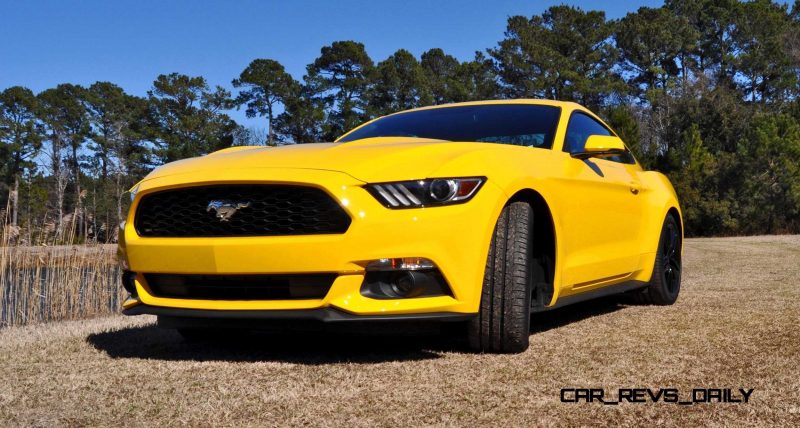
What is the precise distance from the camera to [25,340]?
4.02m

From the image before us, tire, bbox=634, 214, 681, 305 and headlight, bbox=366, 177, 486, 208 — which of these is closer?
headlight, bbox=366, 177, 486, 208

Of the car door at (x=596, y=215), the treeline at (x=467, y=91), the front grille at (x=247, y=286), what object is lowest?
the front grille at (x=247, y=286)

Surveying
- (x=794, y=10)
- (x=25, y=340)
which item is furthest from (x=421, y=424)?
(x=794, y=10)

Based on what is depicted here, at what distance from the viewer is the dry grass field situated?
2.32 metres

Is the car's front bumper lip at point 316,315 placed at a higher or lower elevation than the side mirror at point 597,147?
lower

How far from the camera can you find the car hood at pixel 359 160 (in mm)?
2963

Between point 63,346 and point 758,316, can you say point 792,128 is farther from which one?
point 63,346

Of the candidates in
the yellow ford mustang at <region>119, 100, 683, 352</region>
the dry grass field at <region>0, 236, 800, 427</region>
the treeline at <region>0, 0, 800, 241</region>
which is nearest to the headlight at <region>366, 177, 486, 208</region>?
the yellow ford mustang at <region>119, 100, 683, 352</region>

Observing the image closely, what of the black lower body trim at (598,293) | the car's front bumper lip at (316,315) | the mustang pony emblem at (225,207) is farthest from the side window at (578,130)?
the mustang pony emblem at (225,207)

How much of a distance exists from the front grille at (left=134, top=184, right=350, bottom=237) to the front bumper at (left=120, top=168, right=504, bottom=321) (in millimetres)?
41

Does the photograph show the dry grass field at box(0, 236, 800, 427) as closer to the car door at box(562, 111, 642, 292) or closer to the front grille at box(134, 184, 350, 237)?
the car door at box(562, 111, 642, 292)

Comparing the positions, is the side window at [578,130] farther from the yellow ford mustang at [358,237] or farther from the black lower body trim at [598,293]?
the black lower body trim at [598,293]

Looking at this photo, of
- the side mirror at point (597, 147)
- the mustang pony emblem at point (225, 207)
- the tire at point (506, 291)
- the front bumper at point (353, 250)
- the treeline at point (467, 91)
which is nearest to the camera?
the front bumper at point (353, 250)

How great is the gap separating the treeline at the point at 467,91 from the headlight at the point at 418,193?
41214 millimetres
